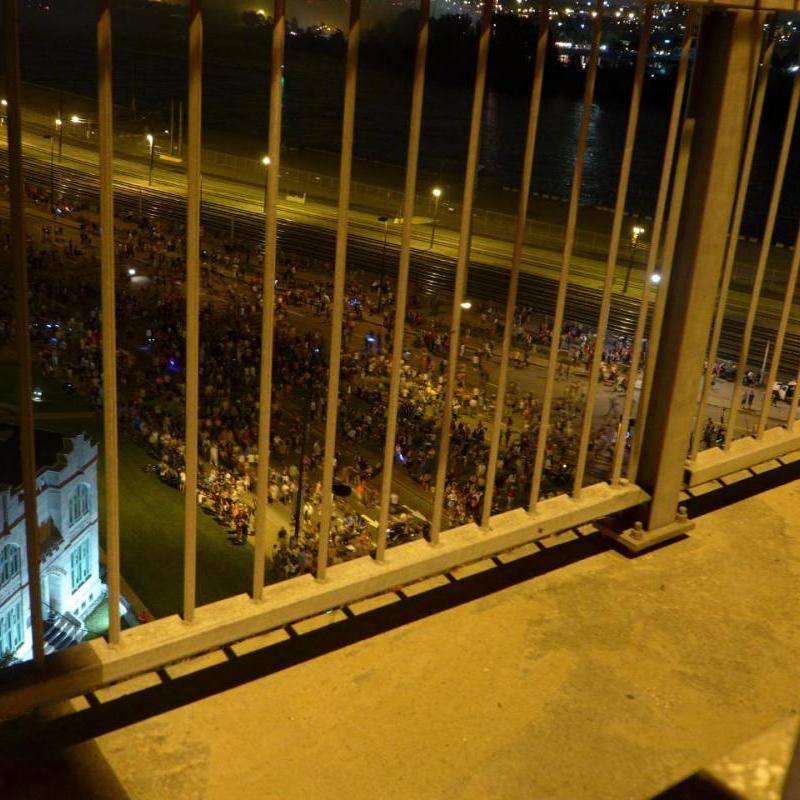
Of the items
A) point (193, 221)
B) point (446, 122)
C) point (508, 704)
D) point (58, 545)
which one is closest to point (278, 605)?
point (508, 704)

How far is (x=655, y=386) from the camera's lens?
2791mm

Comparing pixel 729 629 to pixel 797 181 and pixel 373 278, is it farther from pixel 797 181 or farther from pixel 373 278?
pixel 797 181

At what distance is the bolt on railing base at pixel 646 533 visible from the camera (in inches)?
111

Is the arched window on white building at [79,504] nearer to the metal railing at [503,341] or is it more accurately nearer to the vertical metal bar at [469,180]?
the metal railing at [503,341]

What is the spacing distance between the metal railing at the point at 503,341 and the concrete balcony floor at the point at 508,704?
5.4 inches

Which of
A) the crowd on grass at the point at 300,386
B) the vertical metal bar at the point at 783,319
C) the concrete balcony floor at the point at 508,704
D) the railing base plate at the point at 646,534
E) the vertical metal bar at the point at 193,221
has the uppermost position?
the vertical metal bar at the point at 193,221

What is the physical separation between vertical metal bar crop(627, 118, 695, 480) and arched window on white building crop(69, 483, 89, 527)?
1867 centimetres

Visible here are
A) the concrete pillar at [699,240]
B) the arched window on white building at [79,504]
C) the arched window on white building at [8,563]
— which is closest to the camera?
the concrete pillar at [699,240]

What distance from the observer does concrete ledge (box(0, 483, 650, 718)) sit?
1825mm

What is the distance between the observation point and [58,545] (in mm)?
20688

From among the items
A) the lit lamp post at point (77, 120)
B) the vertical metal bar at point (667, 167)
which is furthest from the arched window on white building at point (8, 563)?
the lit lamp post at point (77, 120)

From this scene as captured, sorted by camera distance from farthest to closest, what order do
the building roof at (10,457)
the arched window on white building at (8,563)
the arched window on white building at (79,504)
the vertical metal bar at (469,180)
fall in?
1. the arched window on white building at (79,504)
2. the arched window on white building at (8,563)
3. the building roof at (10,457)
4. the vertical metal bar at (469,180)

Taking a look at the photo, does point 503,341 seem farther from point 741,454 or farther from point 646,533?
point 741,454

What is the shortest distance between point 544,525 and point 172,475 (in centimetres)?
1841
